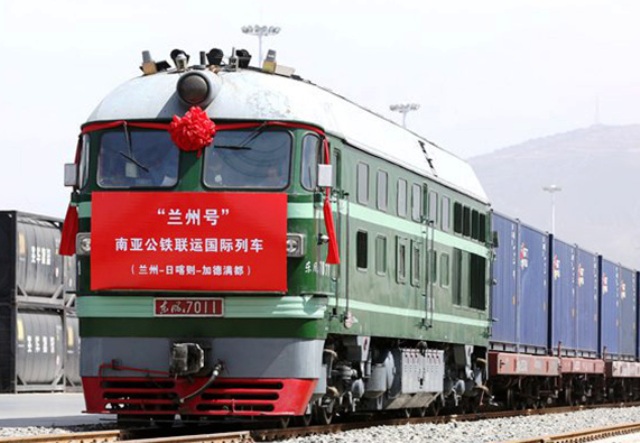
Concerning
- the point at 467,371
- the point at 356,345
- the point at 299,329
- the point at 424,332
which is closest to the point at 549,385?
the point at 467,371

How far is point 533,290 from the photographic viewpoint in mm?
32219

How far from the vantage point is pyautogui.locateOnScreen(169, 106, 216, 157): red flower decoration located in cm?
1681

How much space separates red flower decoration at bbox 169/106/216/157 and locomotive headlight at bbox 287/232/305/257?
138cm

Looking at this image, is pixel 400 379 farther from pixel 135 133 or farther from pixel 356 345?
pixel 135 133

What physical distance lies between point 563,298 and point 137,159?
1972cm

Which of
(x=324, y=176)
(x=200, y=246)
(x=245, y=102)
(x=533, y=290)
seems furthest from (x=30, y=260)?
(x=324, y=176)

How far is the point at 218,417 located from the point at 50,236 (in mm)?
A: 22522

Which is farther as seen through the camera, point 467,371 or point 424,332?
point 467,371

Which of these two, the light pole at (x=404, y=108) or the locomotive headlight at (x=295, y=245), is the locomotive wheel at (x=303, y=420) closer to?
the locomotive headlight at (x=295, y=245)

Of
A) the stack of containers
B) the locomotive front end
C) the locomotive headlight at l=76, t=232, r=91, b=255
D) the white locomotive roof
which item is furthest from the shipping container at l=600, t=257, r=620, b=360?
the locomotive headlight at l=76, t=232, r=91, b=255

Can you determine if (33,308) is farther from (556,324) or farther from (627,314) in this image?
(627,314)

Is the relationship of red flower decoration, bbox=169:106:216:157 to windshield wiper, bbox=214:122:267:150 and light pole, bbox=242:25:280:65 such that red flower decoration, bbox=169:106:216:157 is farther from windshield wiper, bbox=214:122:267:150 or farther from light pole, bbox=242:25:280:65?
light pole, bbox=242:25:280:65

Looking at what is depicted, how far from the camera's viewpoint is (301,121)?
17.1 metres

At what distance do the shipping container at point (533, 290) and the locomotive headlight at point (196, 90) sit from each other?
1428 centimetres
